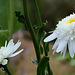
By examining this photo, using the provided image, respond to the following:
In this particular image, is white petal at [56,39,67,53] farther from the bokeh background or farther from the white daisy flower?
the bokeh background

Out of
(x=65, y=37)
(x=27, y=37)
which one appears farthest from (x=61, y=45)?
(x=27, y=37)

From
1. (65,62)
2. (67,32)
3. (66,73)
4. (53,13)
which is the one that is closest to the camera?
(67,32)

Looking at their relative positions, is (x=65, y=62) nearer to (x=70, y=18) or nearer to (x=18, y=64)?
(x=18, y=64)

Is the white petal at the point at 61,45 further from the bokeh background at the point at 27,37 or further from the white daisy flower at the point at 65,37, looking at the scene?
the bokeh background at the point at 27,37

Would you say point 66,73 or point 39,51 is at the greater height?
point 39,51

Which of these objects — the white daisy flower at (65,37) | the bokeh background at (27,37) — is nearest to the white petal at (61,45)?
the white daisy flower at (65,37)

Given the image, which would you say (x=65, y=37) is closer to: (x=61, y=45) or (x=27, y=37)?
(x=61, y=45)

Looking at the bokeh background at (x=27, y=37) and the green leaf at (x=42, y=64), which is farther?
the bokeh background at (x=27, y=37)

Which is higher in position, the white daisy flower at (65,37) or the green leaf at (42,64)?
the white daisy flower at (65,37)

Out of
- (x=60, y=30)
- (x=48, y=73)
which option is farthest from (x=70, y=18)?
(x=48, y=73)
